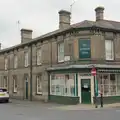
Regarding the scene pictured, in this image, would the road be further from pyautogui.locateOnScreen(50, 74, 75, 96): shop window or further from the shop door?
pyautogui.locateOnScreen(50, 74, 75, 96): shop window

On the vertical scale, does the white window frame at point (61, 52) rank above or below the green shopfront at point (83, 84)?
above

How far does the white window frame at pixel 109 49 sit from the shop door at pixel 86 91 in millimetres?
3183

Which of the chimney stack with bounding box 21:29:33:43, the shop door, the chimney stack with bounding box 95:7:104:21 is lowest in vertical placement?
the shop door

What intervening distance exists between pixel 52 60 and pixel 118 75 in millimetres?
6873

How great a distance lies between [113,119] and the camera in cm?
1418

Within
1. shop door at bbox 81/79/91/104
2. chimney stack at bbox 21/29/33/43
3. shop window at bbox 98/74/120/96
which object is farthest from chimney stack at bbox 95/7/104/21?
chimney stack at bbox 21/29/33/43

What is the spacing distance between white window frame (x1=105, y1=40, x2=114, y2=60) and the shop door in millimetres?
3183

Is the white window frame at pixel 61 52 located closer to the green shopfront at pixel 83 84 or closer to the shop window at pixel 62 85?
the green shopfront at pixel 83 84

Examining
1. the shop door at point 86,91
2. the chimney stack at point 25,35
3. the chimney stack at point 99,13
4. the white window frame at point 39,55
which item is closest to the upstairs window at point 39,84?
the white window frame at point 39,55

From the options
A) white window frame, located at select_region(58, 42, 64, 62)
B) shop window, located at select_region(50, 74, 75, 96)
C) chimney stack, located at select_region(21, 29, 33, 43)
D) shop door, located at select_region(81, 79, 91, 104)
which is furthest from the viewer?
chimney stack, located at select_region(21, 29, 33, 43)

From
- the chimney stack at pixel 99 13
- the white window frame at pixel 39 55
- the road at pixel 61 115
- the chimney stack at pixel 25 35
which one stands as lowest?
the road at pixel 61 115

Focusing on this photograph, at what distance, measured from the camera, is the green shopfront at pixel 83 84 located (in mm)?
25156

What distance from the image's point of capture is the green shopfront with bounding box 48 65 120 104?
990 inches

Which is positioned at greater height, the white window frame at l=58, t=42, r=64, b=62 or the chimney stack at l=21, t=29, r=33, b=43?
the chimney stack at l=21, t=29, r=33, b=43
